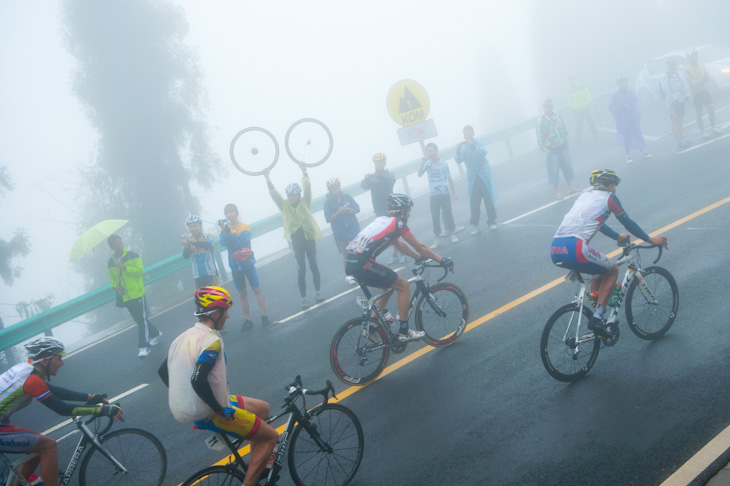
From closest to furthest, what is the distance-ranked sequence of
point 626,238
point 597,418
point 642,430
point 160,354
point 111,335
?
1. point 642,430
2. point 597,418
3. point 626,238
4. point 160,354
5. point 111,335

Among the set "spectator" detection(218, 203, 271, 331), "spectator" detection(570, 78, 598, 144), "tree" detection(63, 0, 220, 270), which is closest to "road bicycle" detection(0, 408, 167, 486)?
"spectator" detection(218, 203, 271, 331)

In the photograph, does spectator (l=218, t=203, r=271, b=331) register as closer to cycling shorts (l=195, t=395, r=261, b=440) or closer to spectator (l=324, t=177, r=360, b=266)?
spectator (l=324, t=177, r=360, b=266)

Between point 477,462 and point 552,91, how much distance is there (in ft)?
109

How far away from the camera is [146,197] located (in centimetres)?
2105

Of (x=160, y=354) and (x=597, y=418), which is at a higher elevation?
(x=160, y=354)

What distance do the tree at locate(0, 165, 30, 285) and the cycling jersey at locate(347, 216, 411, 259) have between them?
54.4ft

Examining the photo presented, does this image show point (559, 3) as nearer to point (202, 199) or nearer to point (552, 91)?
point (552, 91)

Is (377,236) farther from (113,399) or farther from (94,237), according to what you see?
(94,237)

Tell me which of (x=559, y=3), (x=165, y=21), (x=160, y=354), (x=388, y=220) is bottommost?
(x=160, y=354)

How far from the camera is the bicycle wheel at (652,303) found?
575 centimetres

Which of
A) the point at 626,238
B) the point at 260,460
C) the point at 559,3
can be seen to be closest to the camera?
the point at 260,460

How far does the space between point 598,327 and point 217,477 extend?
3.80m

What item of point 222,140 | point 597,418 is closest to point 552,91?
point 222,140

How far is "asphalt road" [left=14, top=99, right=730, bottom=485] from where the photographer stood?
4438mm
